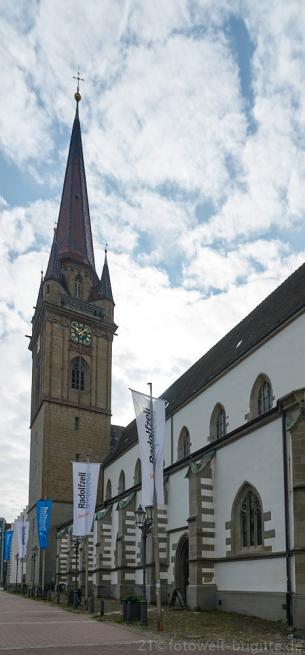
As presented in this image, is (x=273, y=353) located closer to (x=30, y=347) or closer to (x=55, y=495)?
(x=55, y=495)

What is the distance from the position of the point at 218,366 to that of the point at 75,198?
3474 centimetres

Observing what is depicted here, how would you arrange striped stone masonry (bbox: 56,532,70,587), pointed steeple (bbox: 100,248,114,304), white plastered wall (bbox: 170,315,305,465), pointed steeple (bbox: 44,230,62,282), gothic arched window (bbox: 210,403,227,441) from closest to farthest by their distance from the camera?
white plastered wall (bbox: 170,315,305,465) → gothic arched window (bbox: 210,403,227,441) → striped stone masonry (bbox: 56,532,70,587) → pointed steeple (bbox: 44,230,62,282) → pointed steeple (bbox: 100,248,114,304)

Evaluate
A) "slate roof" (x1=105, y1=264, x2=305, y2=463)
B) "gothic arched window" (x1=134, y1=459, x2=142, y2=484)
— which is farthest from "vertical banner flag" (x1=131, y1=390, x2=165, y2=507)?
"gothic arched window" (x1=134, y1=459, x2=142, y2=484)

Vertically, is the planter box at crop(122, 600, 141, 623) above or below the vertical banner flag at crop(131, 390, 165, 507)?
below

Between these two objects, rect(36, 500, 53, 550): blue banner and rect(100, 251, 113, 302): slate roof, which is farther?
rect(100, 251, 113, 302): slate roof

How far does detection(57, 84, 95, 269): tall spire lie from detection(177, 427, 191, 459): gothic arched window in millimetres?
27149

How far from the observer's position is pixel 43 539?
4375 cm

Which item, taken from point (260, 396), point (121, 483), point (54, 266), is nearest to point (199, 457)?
point (260, 396)

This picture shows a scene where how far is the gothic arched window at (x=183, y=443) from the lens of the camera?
3266 centimetres

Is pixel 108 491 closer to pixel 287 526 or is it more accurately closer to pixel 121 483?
pixel 121 483

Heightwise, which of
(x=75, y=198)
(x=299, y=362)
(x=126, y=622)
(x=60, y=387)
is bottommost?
(x=126, y=622)

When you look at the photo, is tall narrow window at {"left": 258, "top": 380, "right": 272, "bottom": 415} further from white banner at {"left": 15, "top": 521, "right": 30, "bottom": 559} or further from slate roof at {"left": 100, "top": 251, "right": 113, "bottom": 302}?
white banner at {"left": 15, "top": 521, "right": 30, "bottom": 559}

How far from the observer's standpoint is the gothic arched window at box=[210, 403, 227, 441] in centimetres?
2916

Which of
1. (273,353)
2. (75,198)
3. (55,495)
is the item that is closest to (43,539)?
(55,495)
